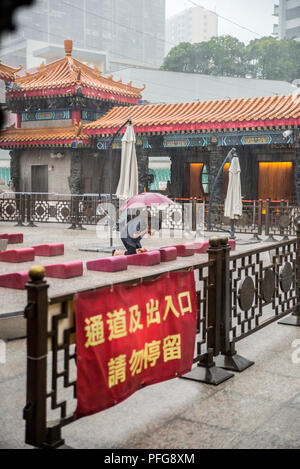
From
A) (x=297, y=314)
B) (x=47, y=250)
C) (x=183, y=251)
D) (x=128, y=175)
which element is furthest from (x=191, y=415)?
(x=128, y=175)

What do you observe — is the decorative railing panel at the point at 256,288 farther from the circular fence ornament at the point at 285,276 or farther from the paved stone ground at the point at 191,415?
the paved stone ground at the point at 191,415

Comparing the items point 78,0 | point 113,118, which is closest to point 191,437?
point 113,118

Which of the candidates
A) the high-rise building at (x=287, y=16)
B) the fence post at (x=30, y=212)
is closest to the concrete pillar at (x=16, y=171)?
the fence post at (x=30, y=212)

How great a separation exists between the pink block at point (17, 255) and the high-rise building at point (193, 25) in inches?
4422

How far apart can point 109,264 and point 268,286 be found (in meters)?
3.99

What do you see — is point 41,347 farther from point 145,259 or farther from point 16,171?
point 16,171

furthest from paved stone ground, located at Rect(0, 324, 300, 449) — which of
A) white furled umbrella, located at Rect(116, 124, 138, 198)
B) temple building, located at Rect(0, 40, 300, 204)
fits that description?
temple building, located at Rect(0, 40, 300, 204)

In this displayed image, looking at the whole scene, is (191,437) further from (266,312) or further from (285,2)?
(285,2)

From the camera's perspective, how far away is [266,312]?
21.8 feet

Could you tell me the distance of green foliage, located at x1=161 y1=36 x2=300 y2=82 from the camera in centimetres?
4691

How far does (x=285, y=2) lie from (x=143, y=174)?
7094 centimetres

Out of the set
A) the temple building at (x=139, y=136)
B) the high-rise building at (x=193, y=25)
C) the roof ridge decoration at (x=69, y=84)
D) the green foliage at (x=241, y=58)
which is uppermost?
the high-rise building at (x=193, y=25)

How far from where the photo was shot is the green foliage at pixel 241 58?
46906 millimetres

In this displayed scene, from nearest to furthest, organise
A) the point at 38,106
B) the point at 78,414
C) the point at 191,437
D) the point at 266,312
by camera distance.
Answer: the point at 78,414 → the point at 191,437 → the point at 266,312 → the point at 38,106
